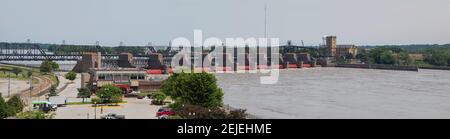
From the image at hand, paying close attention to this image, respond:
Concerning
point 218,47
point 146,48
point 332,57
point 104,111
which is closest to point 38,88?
point 104,111

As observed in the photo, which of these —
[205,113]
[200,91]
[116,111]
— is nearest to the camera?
[205,113]

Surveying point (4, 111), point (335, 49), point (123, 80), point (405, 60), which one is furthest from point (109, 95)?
point (335, 49)

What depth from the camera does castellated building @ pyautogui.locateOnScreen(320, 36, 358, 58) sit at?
1304 inches

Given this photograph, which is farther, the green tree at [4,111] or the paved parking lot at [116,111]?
the paved parking lot at [116,111]

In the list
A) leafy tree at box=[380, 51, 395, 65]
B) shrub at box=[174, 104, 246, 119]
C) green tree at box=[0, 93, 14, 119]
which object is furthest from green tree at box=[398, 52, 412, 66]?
green tree at box=[0, 93, 14, 119]

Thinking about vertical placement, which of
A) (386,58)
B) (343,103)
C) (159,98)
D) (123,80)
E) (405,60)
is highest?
(386,58)

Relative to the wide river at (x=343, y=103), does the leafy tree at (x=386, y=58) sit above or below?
above

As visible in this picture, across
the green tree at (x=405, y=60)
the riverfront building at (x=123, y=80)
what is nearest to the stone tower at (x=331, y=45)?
the green tree at (x=405, y=60)

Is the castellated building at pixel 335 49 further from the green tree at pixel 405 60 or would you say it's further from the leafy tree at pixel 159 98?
the leafy tree at pixel 159 98

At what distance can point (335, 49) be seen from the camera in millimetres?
33875

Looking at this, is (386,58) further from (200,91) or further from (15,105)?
(15,105)

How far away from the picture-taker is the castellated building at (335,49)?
33125mm

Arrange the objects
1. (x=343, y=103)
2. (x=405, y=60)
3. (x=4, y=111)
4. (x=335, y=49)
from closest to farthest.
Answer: (x=4, y=111) → (x=343, y=103) → (x=405, y=60) → (x=335, y=49)

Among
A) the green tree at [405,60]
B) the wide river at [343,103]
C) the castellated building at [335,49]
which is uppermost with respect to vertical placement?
the castellated building at [335,49]
